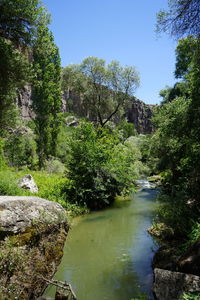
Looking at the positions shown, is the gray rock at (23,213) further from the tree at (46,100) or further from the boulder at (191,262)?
the tree at (46,100)

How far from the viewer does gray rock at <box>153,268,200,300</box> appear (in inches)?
143

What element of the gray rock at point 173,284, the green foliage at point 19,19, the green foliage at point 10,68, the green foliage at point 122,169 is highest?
the green foliage at point 19,19

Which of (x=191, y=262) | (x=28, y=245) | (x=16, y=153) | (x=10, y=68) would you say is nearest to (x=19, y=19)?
(x=10, y=68)

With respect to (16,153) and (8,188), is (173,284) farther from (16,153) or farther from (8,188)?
(16,153)

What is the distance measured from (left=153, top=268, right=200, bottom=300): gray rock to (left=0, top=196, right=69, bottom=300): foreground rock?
1917 millimetres

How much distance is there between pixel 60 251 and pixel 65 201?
24.0 feet

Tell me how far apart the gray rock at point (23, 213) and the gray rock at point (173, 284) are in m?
Answer: 2.26

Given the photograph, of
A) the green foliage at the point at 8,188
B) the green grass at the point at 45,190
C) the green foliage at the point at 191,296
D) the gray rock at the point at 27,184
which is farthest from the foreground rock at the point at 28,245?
the gray rock at the point at 27,184

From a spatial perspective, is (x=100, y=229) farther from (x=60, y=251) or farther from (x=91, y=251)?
(x=60, y=251)

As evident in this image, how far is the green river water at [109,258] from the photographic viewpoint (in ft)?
16.8

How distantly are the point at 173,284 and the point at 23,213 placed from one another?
2.83m

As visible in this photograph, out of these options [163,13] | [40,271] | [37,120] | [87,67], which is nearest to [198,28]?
[163,13]

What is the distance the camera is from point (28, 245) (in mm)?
4469

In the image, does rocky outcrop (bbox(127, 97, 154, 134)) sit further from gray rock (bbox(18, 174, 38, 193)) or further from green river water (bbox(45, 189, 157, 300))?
green river water (bbox(45, 189, 157, 300))
